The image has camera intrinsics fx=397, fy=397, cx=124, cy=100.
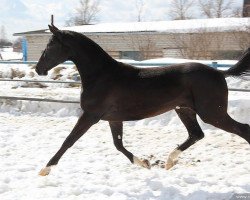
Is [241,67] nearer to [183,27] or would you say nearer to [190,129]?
[190,129]

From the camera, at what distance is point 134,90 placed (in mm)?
4215

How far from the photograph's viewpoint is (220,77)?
14.0 feet

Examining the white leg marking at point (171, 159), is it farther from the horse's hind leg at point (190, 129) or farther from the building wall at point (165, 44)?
the building wall at point (165, 44)

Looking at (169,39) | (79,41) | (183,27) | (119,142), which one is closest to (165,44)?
(169,39)

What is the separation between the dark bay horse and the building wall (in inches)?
465

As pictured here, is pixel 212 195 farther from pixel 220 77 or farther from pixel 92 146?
pixel 92 146

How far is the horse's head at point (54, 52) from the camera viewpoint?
4.34 meters

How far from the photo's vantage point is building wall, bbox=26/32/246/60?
17.3 m

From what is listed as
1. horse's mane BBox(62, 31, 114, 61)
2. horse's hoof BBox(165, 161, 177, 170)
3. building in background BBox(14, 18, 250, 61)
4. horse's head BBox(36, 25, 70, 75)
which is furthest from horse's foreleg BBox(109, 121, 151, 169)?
building in background BBox(14, 18, 250, 61)

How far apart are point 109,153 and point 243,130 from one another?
2.05m

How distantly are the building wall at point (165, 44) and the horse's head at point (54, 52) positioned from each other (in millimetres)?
11940

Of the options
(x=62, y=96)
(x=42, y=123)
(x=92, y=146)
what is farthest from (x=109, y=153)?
(x=62, y=96)

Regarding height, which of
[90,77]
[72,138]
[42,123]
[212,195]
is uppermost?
[90,77]

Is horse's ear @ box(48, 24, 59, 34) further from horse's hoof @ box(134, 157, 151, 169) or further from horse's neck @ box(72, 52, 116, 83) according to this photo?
horse's hoof @ box(134, 157, 151, 169)
